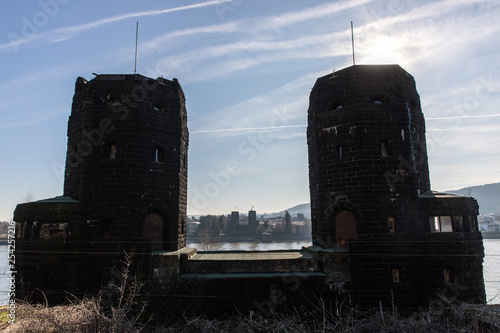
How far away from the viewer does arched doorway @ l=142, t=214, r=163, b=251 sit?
1386 cm

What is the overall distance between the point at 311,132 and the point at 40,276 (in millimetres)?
13031

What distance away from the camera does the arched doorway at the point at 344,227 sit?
46.2 feet

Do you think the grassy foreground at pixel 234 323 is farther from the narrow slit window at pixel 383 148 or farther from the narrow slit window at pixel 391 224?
the narrow slit window at pixel 383 148

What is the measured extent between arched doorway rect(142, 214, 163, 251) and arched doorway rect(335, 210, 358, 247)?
7768 millimetres

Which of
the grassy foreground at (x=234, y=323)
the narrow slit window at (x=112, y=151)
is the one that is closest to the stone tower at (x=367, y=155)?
the grassy foreground at (x=234, y=323)

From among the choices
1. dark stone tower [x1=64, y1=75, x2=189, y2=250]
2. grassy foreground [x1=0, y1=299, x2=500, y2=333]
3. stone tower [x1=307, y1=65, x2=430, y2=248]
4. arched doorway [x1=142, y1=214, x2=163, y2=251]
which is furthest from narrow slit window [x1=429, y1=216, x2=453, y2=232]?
arched doorway [x1=142, y1=214, x2=163, y2=251]

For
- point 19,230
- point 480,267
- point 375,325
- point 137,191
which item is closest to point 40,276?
point 19,230

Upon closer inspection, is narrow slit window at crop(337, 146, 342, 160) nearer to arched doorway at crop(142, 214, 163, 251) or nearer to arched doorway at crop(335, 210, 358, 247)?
arched doorway at crop(335, 210, 358, 247)

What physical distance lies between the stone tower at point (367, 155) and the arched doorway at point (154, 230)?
275 inches

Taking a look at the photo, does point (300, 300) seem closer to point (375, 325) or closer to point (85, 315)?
point (375, 325)

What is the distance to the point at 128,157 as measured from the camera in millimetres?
13398

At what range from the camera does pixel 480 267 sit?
12625 mm

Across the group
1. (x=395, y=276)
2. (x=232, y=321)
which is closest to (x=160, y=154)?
(x=232, y=321)

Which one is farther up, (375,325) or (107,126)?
(107,126)
